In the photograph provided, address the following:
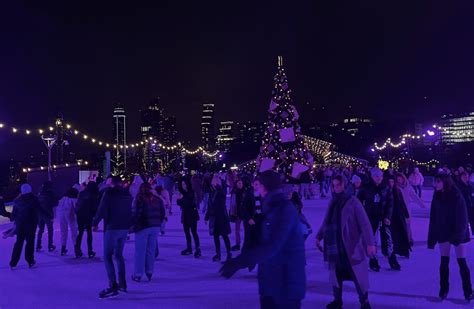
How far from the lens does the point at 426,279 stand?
24.8 feet

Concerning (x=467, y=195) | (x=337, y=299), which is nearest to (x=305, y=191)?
(x=467, y=195)

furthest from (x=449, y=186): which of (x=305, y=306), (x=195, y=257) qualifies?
(x=195, y=257)

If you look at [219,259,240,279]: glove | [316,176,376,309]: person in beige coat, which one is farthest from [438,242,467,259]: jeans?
[219,259,240,279]: glove

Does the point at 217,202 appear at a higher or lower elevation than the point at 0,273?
higher

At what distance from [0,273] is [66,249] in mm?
2239

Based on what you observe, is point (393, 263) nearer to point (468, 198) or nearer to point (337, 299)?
point (337, 299)

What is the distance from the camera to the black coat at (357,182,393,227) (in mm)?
8367

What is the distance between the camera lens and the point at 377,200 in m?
8.55

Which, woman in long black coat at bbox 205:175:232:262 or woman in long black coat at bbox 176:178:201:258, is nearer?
woman in long black coat at bbox 205:175:232:262

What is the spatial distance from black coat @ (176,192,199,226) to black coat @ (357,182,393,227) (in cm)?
Answer: 320

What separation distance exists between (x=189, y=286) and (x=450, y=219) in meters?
3.62

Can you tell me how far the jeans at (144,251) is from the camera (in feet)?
25.9

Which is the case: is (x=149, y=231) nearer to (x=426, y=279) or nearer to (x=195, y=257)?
(x=195, y=257)

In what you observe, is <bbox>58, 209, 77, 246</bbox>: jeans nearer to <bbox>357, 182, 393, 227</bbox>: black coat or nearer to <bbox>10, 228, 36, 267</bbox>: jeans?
<bbox>10, 228, 36, 267</bbox>: jeans
